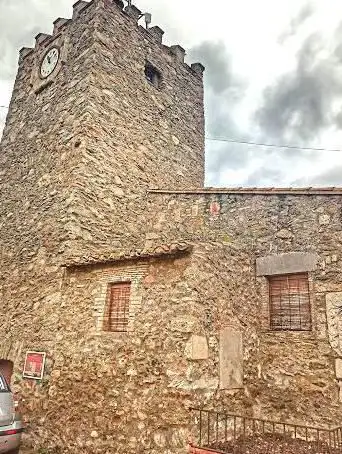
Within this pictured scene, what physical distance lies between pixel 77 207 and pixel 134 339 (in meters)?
3.05

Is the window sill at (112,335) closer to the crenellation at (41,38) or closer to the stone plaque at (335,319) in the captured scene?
the stone plaque at (335,319)

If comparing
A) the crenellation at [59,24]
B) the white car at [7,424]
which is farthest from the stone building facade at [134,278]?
the white car at [7,424]

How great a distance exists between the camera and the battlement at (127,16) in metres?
9.59

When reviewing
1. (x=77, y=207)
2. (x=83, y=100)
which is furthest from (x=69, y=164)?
(x=83, y=100)

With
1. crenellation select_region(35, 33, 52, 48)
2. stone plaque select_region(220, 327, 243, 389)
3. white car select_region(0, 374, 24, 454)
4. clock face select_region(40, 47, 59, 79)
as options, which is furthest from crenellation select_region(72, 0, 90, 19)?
white car select_region(0, 374, 24, 454)

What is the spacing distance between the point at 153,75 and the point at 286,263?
6.93 meters

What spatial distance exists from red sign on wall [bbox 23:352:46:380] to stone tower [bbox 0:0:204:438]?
0.67 ft

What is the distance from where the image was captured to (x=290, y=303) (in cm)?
633

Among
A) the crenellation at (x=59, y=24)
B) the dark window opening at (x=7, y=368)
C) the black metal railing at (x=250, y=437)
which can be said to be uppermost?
the crenellation at (x=59, y=24)

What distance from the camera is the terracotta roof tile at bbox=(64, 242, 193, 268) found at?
209 inches

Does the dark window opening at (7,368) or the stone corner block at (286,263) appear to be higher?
the stone corner block at (286,263)

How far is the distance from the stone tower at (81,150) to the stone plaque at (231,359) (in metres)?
2.65

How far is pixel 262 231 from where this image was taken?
6.71 m

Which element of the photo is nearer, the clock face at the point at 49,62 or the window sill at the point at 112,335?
the window sill at the point at 112,335
